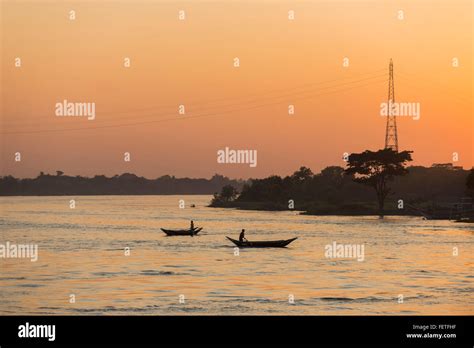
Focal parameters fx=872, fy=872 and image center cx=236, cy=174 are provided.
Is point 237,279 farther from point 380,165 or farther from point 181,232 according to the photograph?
point 380,165

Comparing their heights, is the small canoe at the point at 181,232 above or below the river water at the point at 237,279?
above

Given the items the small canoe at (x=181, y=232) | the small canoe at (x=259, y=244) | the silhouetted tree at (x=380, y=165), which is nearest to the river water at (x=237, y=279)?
the small canoe at (x=259, y=244)

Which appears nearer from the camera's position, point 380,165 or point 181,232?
point 181,232

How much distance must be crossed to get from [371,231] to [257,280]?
2621 inches

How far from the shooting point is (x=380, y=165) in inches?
7106

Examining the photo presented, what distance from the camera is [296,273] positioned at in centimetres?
6066

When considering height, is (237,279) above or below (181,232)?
below

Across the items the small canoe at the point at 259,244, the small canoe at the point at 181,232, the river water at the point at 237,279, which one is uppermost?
the small canoe at the point at 181,232

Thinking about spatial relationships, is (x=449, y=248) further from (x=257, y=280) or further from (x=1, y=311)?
(x=1, y=311)

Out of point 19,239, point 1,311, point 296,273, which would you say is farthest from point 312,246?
point 1,311

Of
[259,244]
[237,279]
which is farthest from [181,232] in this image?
[237,279]

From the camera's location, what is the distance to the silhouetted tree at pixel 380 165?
179 meters

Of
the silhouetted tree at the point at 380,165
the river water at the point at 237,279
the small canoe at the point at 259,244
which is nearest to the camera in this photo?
the river water at the point at 237,279

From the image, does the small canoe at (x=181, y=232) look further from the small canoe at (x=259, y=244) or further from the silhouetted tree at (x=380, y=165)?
the silhouetted tree at (x=380, y=165)
